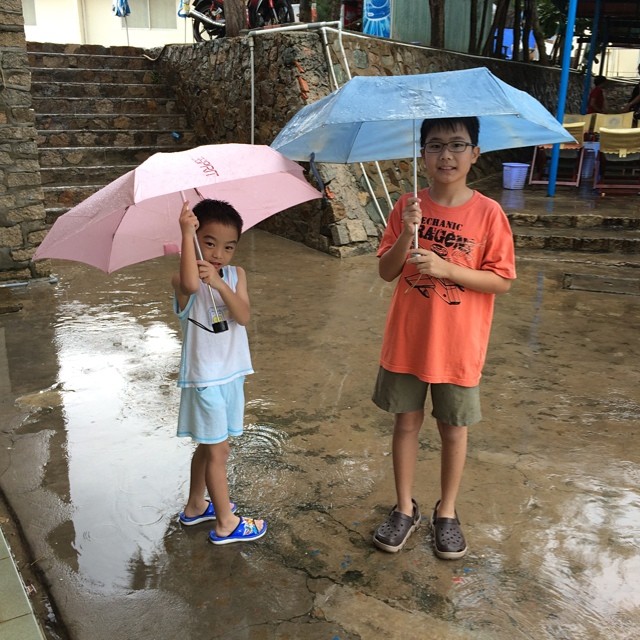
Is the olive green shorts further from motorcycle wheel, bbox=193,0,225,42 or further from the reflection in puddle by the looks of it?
motorcycle wheel, bbox=193,0,225,42

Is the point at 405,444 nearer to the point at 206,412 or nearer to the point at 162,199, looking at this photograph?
the point at 206,412

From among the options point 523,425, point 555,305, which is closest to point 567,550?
point 523,425

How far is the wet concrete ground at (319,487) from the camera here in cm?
205

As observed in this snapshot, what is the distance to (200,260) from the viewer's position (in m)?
2.07

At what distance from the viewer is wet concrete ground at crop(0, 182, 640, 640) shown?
6.72 feet

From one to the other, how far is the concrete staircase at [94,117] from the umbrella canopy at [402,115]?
626cm

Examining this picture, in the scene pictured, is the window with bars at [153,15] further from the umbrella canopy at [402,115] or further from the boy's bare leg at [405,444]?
the boy's bare leg at [405,444]

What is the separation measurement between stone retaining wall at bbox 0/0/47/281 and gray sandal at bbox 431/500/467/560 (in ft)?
15.0

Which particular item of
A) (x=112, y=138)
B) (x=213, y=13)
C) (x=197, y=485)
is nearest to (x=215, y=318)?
(x=197, y=485)

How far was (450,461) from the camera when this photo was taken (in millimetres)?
2303

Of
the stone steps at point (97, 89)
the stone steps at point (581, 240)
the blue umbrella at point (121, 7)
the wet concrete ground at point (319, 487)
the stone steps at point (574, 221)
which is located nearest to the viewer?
the wet concrete ground at point (319, 487)

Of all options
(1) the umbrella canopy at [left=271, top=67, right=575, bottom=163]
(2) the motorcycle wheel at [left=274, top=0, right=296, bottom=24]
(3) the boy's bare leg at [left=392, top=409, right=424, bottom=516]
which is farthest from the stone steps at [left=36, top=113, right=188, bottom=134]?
(3) the boy's bare leg at [left=392, top=409, right=424, bottom=516]

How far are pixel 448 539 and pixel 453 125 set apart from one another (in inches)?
54.8

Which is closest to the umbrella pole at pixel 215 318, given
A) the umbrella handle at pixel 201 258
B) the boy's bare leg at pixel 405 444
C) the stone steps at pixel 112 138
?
the umbrella handle at pixel 201 258
